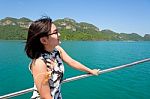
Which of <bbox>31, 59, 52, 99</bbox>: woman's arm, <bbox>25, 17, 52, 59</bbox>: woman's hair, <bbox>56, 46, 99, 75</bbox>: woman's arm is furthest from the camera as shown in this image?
<bbox>56, 46, 99, 75</bbox>: woman's arm

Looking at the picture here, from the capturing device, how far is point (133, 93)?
17.9 metres

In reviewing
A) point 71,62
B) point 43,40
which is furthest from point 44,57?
point 71,62

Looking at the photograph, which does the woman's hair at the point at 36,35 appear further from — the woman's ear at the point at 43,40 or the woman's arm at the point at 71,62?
the woman's arm at the point at 71,62

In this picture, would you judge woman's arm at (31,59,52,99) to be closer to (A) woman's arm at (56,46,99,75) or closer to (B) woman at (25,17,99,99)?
(B) woman at (25,17,99,99)

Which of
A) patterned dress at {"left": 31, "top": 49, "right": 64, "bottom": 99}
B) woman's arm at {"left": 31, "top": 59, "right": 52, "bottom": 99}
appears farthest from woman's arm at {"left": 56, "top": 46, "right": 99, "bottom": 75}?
woman's arm at {"left": 31, "top": 59, "right": 52, "bottom": 99}

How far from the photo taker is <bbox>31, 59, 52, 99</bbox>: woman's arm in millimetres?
1557

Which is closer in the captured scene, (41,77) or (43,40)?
(41,77)

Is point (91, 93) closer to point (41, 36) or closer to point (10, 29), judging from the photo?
point (41, 36)

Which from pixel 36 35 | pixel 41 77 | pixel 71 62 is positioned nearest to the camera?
pixel 41 77

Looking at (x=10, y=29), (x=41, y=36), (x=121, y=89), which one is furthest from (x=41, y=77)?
(x=10, y=29)

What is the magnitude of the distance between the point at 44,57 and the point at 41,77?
201 millimetres

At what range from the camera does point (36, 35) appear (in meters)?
1.67

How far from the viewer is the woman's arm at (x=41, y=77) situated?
1.56 metres

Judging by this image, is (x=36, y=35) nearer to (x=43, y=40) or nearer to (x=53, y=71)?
(x=43, y=40)
